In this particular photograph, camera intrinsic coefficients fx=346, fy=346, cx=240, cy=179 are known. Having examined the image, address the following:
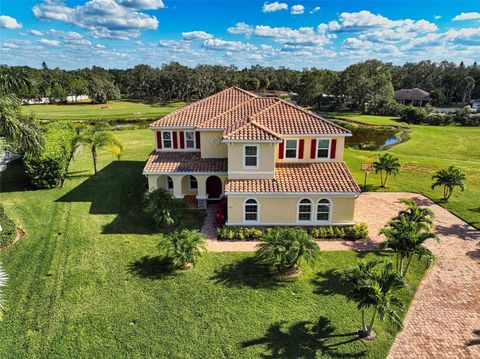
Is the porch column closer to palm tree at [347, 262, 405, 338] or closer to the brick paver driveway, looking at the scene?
the brick paver driveway

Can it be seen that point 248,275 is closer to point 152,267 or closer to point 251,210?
point 152,267

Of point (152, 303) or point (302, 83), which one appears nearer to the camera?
point (152, 303)

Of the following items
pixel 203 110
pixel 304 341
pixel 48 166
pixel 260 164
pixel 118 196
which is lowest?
pixel 304 341

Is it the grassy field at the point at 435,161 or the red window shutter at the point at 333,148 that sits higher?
the red window shutter at the point at 333,148

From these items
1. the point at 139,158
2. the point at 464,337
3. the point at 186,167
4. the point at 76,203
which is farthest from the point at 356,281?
the point at 139,158

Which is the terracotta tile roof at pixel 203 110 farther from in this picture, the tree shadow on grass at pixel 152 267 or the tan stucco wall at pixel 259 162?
the tree shadow on grass at pixel 152 267

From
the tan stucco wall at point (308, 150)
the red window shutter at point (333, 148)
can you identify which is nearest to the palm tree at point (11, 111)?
the tan stucco wall at point (308, 150)

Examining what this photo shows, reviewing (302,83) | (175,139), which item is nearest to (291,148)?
(175,139)

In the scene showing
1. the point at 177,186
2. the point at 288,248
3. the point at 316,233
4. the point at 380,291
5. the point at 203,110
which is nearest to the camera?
the point at 380,291
